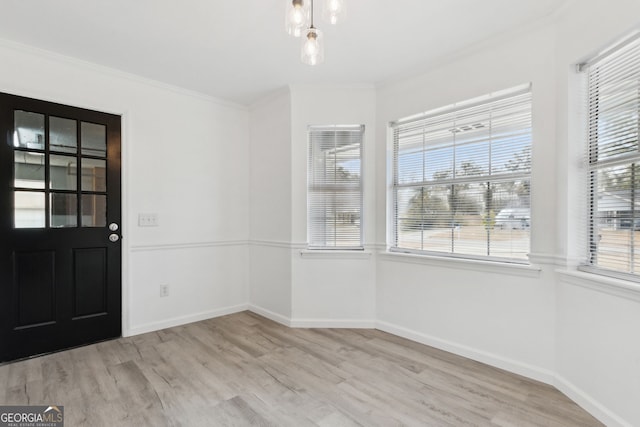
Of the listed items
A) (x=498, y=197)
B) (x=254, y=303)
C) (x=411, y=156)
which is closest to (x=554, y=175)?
(x=498, y=197)

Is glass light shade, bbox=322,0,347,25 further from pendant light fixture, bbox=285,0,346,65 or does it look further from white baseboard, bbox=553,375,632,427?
white baseboard, bbox=553,375,632,427

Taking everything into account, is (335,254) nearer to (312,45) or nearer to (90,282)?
(312,45)

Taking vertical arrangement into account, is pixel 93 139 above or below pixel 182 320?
above

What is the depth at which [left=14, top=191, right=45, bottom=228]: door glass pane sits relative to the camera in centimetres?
252

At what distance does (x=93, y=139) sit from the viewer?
291 cm

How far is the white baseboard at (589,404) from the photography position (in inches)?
68.2

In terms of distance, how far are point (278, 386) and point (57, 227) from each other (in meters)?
2.32

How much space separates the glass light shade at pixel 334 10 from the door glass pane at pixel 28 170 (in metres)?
2.68

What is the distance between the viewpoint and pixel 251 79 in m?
3.19

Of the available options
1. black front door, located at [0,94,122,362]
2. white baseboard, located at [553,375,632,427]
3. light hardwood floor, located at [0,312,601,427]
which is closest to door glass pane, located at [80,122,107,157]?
black front door, located at [0,94,122,362]

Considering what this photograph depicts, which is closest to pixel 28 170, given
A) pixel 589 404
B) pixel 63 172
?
pixel 63 172

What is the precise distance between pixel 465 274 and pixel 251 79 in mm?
2749

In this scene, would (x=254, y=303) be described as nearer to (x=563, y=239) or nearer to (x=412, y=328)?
(x=412, y=328)

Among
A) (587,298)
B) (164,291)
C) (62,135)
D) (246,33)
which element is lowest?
(164,291)
